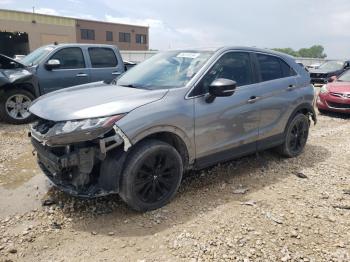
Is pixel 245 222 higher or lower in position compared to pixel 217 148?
lower

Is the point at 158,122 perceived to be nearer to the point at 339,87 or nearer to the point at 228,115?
the point at 228,115

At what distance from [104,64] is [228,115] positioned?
5.66m

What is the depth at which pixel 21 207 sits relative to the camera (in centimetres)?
381

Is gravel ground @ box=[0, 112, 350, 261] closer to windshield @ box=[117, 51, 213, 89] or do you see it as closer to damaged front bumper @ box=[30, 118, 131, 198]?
damaged front bumper @ box=[30, 118, 131, 198]

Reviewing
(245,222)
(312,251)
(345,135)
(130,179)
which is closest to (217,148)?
(245,222)

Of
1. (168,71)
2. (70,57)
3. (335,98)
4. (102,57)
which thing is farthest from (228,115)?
(335,98)

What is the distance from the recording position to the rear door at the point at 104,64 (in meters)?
8.69

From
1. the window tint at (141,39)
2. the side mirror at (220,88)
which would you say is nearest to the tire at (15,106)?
the side mirror at (220,88)

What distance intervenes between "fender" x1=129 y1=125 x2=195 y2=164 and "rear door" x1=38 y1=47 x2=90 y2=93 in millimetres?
5350

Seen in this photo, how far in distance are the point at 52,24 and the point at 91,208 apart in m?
46.8

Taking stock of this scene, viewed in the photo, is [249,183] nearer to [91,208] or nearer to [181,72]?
[181,72]

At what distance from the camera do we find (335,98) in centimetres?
923

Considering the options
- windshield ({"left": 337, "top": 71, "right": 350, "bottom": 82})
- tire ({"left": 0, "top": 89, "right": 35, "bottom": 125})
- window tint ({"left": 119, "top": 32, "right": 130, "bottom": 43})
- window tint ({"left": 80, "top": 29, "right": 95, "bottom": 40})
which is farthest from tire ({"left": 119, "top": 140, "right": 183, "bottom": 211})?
window tint ({"left": 119, "top": 32, "right": 130, "bottom": 43})

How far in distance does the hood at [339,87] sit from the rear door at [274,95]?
4.72 metres
